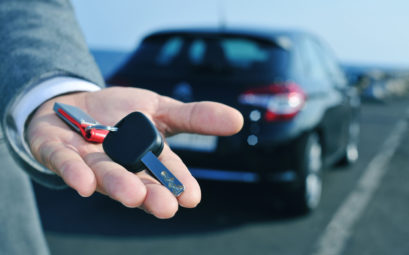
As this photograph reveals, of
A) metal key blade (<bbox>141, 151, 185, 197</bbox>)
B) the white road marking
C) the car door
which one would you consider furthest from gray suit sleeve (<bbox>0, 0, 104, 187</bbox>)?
the car door

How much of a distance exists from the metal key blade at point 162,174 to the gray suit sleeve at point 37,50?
274 millimetres

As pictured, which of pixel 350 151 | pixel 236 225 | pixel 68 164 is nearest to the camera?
pixel 68 164

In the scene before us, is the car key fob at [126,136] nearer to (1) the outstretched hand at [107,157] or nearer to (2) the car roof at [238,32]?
(1) the outstretched hand at [107,157]

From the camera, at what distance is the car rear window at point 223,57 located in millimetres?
3865

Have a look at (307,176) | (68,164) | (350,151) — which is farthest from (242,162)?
(350,151)

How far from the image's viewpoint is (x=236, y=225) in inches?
149

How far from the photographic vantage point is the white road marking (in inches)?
133

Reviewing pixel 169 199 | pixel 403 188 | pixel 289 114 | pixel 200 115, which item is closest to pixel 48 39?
pixel 200 115

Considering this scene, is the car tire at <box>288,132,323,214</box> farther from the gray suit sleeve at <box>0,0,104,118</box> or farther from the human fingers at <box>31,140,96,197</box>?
the human fingers at <box>31,140,96,197</box>

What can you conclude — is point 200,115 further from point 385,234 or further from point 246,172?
point 385,234

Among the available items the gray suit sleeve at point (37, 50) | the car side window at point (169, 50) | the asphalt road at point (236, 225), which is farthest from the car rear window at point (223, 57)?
the gray suit sleeve at point (37, 50)

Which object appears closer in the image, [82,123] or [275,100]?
[82,123]

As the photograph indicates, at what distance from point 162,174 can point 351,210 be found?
349 centimetres

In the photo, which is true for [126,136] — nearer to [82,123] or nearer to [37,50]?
[82,123]
